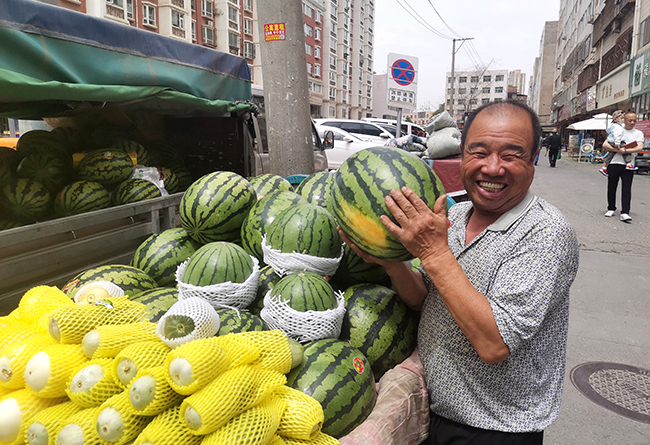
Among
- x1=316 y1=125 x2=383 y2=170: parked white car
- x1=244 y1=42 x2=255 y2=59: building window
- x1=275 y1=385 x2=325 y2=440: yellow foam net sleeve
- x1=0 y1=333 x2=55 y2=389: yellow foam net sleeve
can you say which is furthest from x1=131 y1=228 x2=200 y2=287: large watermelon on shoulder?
x1=244 y1=42 x2=255 y2=59: building window

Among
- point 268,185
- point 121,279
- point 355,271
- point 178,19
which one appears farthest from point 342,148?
point 178,19

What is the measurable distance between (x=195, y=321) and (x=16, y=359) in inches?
25.8

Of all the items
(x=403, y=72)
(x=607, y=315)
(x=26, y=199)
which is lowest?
(x=607, y=315)

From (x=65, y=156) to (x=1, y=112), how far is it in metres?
0.67

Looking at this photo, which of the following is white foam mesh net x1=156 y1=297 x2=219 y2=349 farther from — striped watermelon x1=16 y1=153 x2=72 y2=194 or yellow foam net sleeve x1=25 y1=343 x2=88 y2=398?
striped watermelon x1=16 y1=153 x2=72 y2=194

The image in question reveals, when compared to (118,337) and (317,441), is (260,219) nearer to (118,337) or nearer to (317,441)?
(118,337)

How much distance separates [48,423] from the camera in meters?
1.36

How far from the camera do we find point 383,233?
176cm

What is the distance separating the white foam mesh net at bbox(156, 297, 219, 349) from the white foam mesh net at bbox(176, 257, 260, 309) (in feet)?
1.43

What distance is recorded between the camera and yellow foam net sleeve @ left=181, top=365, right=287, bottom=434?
3.93 ft

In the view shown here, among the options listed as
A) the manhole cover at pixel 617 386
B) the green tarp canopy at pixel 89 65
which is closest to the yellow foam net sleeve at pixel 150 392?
the green tarp canopy at pixel 89 65

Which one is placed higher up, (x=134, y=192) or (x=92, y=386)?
(x=134, y=192)

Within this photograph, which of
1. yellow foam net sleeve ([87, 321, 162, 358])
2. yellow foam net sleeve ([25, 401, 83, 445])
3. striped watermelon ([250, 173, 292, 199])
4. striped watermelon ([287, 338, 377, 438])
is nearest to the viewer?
yellow foam net sleeve ([25, 401, 83, 445])

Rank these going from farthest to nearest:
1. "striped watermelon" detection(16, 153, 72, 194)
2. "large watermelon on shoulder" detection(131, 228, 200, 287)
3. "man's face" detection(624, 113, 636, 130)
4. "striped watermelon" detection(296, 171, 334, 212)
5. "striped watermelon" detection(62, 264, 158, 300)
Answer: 1. "man's face" detection(624, 113, 636, 130)
2. "striped watermelon" detection(16, 153, 72, 194)
3. "striped watermelon" detection(296, 171, 334, 212)
4. "large watermelon on shoulder" detection(131, 228, 200, 287)
5. "striped watermelon" detection(62, 264, 158, 300)
